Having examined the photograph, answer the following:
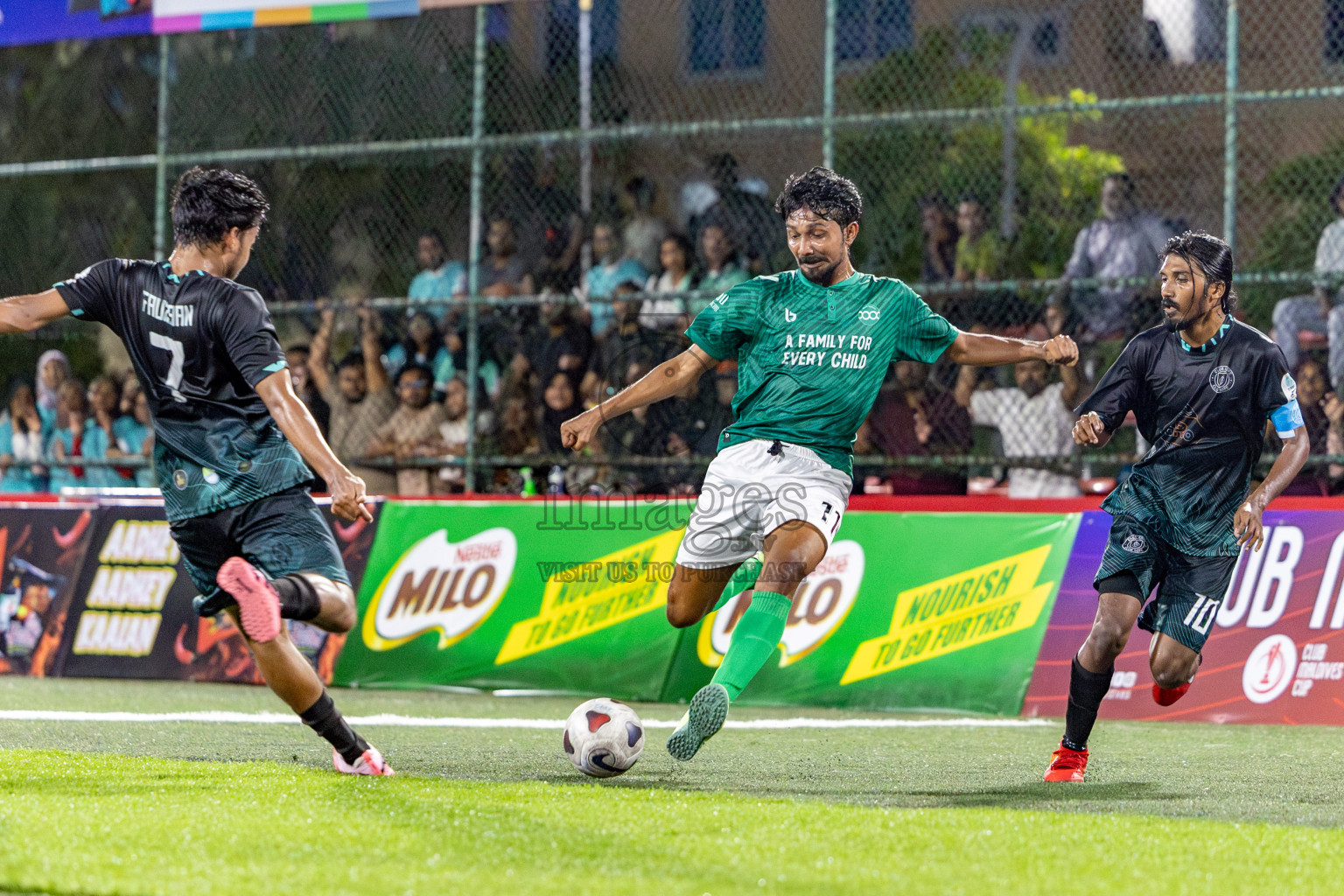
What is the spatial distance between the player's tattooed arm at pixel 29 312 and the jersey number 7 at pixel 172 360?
317mm

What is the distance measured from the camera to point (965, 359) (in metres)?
6.40

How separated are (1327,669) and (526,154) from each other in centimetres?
692

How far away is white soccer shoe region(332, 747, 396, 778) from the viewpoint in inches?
225

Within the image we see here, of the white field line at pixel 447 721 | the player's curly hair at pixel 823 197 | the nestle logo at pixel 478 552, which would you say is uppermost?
the player's curly hair at pixel 823 197

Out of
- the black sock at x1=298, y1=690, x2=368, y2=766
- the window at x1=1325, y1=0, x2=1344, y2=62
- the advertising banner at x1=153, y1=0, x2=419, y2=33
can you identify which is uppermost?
the advertising banner at x1=153, y1=0, x2=419, y2=33

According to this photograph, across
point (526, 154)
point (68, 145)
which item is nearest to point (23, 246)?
point (68, 145)

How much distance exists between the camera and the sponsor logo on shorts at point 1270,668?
9070 mm

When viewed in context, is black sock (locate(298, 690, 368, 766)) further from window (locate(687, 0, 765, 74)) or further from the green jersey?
window (locate(687, 0, 765, 74))

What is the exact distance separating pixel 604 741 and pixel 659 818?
1068 millimetres

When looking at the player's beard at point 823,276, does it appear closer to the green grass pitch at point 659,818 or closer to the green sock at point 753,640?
the green sock at point 753,640

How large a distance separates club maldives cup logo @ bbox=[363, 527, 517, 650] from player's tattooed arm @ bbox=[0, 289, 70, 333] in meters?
5.32

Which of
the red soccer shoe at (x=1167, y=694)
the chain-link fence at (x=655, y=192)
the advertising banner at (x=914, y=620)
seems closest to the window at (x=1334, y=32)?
the chain-link fence at (x=655, y=192)

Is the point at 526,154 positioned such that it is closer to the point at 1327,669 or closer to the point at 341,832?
the point at 1327,669

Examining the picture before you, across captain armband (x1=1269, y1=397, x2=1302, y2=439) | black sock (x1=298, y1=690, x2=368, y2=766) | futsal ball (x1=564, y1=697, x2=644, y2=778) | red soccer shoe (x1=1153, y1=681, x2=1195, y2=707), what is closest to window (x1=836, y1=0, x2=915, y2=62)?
captain armband (x1=1269, y1=397, x2=1302, y2=439)
